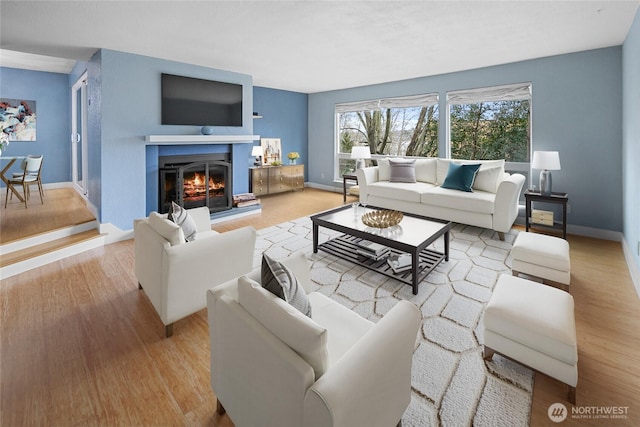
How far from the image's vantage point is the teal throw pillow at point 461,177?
451 cm

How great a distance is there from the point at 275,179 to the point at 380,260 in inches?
176

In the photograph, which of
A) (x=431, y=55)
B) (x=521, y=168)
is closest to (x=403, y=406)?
(x=431, y=55)

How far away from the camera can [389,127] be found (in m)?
6.72

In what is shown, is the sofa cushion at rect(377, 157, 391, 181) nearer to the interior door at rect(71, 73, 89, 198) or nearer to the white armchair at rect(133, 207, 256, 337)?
the white armchair at rect(133, 207, 256, 337)

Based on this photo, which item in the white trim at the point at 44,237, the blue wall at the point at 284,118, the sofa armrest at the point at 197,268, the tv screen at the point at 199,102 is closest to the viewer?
the sofa armrest at the point at 197,268

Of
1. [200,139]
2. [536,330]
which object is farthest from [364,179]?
[536,330]

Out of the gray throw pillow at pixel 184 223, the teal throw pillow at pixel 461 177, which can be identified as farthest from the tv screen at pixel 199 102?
the teal throw pillow at pixel 461 177

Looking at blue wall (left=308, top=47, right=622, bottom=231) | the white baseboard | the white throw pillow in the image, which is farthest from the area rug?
blue wall (left=308, top=47, right=622, bottom=231)

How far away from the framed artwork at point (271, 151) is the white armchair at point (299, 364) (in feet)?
19.8

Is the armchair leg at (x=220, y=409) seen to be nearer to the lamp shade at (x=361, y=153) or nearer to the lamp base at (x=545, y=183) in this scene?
the lamp base at (x=545, y=183)

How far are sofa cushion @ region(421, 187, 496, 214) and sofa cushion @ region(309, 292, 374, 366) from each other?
320cm

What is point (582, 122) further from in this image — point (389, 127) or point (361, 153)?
point (361, 153)

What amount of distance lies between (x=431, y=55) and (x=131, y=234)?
15.8 ft

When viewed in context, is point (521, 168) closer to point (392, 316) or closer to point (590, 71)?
point (590, 71)
